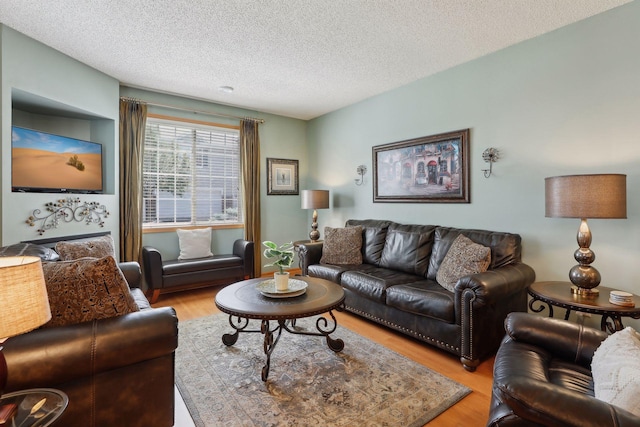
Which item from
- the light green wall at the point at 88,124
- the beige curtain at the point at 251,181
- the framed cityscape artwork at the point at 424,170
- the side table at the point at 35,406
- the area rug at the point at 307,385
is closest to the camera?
the side table at the point at 35,406

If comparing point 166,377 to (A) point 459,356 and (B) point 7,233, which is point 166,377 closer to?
(A) point 459,356

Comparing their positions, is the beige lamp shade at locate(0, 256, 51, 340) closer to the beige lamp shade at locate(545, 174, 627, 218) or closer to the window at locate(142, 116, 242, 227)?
the beige lamp shade at locate(545, 174, 627, 218)

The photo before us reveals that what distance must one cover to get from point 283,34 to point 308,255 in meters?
2.44

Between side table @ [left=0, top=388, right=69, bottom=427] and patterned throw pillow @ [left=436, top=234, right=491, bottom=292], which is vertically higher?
patterned throw pillow @ [left=436, top=234, right=491, bottom=292]

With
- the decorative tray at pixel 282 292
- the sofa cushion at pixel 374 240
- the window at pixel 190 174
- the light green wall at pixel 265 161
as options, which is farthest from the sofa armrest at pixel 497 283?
the window at pixel 190 174

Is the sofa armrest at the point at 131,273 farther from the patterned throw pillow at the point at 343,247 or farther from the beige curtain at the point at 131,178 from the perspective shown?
the patterned throw pillow at the point at 343,247

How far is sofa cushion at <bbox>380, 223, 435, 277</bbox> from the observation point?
3324mm

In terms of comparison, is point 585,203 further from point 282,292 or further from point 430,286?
point 282,292

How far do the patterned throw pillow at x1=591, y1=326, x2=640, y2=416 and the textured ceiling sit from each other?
2.32 m

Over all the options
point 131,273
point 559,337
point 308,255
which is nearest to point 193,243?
point 131,273

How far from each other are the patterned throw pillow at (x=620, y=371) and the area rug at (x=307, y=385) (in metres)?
0.95

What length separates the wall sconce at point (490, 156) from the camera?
307 cm

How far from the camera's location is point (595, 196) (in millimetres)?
2033

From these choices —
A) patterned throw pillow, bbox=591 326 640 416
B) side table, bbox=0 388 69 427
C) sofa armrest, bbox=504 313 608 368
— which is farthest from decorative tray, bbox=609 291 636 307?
side table, bbox=0 388 69 427
